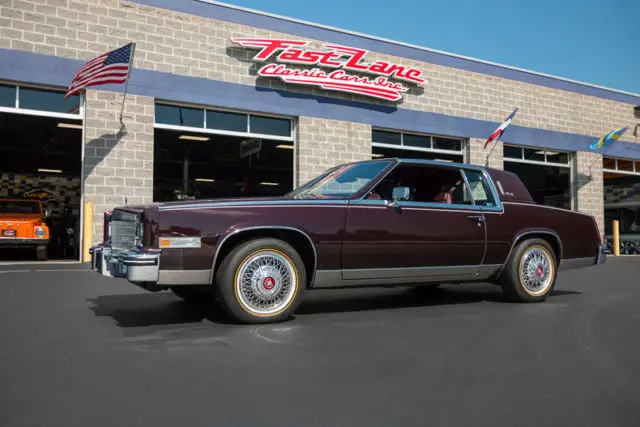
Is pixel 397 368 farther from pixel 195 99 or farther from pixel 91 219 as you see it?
pixel 195 99

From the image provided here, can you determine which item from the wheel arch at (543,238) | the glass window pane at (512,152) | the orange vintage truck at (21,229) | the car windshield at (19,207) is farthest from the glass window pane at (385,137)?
the wheel arch at (543,238)

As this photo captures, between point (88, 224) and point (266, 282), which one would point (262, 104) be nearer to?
point (88, 224)

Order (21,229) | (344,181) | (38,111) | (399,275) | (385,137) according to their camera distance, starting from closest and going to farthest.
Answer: (399,275) < (344,181) < (38,111) < (21,229) < (385,137)

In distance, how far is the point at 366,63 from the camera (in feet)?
54.7

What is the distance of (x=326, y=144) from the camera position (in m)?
16.4

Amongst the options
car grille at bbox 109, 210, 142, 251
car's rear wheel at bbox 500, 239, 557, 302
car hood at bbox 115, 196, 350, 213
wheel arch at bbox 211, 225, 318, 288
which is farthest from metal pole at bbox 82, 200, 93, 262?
car's rear wheel at bbox 500, 239, 557, 302

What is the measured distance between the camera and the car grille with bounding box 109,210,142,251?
4.86 metres

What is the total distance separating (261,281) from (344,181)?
158cm

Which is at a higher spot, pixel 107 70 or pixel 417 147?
pixel 107 70

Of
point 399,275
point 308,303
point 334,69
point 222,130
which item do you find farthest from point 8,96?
point 399,275

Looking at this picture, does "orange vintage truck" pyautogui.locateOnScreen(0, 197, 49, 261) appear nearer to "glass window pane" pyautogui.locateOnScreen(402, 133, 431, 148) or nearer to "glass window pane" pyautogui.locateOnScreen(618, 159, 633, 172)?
"glass window pane" pyautogui.locateOnScreen(402, 133, 431, 148)

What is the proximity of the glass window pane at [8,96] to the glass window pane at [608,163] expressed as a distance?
21562 millimetres

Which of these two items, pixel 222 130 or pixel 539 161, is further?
pixel 539 161

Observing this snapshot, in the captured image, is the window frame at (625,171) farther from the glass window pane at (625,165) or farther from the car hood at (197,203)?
the car hood at (197,203)
